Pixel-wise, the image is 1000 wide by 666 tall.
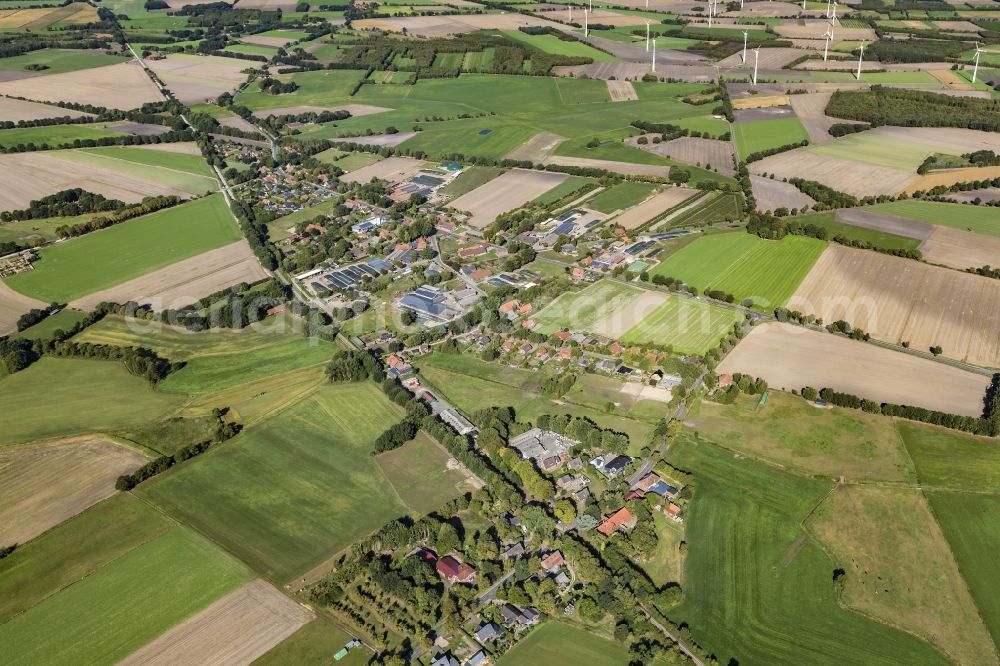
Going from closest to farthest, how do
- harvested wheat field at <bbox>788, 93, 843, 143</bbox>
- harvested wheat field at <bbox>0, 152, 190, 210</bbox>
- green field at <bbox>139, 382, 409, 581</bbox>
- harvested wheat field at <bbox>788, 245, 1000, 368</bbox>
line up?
green field at <bbox>139, 382, 409, 581</bbox>, harvested wheat field at <bbox>788, 245, 1000, 368</bbox>, harvested wheat field at <bbox>0, 152, 190, 210</bbox>, harvested wheat field at <bbox>788, 93, 843, 143</bbox>

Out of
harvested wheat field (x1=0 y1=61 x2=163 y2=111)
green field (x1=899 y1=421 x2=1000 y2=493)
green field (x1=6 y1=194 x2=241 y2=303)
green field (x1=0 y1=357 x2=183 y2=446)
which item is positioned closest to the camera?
green field (x1=899 y1=421 x2=1000 y2=493)

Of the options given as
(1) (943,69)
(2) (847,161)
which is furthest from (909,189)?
(1) (943,69)

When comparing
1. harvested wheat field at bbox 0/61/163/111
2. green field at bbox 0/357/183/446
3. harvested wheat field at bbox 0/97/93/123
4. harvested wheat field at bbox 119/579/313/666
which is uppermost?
harvested wheat field at bbox 0/61/163/111

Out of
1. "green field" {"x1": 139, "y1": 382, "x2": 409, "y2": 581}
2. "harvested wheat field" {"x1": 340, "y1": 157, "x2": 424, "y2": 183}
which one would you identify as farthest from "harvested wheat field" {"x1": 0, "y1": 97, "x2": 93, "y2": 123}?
"green field" {"x1": 139, "y1": 382, "x2": 409, "y2": 581}

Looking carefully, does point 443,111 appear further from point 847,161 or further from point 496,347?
point 496,347

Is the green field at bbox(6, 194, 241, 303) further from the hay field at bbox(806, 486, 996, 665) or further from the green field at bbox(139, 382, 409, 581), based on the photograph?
the hay field at bbox(806, 486, 996, 665)

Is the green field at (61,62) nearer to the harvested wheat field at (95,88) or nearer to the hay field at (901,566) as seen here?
the harvested wheat field at (95,88)

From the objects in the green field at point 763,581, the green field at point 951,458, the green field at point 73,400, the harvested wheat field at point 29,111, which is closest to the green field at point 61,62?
the harvested wheat field at point 29,111

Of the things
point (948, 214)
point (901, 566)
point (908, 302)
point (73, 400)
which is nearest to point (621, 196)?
point (948, 214)
